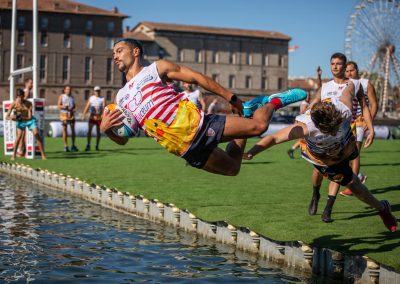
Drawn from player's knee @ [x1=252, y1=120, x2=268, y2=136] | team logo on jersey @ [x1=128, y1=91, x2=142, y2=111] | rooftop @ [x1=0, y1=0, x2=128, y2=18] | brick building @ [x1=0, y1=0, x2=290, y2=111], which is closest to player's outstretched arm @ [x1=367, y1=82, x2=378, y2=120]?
player's knee @ [x1=252, y1=120, x2=268, y2=136]

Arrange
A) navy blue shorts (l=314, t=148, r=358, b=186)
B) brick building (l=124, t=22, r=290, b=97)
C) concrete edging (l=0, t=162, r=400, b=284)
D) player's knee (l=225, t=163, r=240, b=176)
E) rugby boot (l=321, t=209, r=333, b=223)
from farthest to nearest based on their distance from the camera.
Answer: brick building (l=124, t=22, r=290, b=97), rugby boot (l=321, t=209, r=333, b=223), navy blue shorts (l=314, t=148, r=358, b=186), player's knee (l=225, t=163, r=240, b=176), concrete edging (l=0, t=162, r=400, b=284)

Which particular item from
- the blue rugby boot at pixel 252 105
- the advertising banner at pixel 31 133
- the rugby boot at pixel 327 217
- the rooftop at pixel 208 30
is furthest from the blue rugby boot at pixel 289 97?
the rooftop at pixel 208 30

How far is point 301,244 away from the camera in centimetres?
793

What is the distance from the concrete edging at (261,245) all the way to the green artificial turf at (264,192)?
482 mm

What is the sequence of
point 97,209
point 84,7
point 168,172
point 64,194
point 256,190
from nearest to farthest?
point 97,209 < point 256,190 < point 64,194 < point 168,172 < point 84,7

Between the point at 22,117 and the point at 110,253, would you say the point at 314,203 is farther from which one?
the point at 22,117

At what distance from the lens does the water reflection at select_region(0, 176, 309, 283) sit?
7562mm

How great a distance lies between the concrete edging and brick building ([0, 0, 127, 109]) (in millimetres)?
99942

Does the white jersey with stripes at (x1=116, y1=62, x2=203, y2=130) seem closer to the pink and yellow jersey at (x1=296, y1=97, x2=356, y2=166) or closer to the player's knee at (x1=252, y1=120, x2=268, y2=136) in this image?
the player's knee at (x1=252, y1=120, x2=268, y2=136)

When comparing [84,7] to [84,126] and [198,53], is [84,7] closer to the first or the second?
[198,53]

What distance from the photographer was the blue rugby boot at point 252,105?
25.9ft

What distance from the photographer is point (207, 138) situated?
758cm

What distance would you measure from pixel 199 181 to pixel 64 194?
2956mm

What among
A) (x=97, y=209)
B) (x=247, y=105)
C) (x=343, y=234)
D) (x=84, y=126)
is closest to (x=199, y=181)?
(x=97, y=209)
